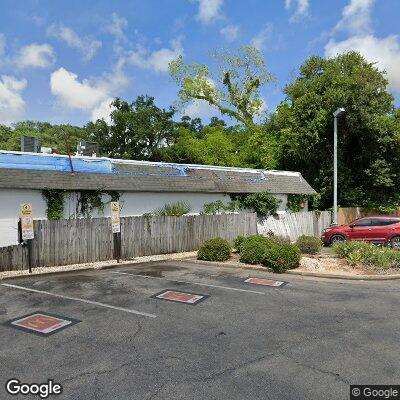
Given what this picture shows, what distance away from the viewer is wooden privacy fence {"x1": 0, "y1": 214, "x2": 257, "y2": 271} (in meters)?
14.2

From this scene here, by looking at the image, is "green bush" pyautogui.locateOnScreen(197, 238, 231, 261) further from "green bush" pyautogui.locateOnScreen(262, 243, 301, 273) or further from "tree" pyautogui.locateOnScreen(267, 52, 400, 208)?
"tree" pyautogui.locateOnScreen(267, 52, 400, 208)

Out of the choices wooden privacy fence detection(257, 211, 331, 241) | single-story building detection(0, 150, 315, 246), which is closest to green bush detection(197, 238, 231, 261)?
single-story building detection(0, 150, 315, 246)

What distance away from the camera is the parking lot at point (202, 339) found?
218 inches

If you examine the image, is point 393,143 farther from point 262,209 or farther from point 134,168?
point 134,168

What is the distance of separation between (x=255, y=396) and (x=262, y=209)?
18.0 metres

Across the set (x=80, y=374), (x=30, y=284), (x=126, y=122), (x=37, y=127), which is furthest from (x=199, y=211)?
(x=37, y=127)

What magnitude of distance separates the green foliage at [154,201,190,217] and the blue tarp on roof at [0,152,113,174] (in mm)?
3157

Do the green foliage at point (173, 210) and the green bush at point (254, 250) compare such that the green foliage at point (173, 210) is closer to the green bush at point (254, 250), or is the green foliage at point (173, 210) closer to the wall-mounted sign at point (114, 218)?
the wall-mounted sign at point (114, 218)

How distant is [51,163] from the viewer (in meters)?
17.5

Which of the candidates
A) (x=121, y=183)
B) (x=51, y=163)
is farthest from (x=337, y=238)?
(x=51, y=163)

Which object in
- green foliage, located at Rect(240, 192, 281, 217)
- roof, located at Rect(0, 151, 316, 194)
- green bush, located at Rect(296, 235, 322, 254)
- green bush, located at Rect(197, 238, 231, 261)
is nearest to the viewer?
green bush, located at Rect(197, 238, 231, 261)

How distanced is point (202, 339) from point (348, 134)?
87.0 feet

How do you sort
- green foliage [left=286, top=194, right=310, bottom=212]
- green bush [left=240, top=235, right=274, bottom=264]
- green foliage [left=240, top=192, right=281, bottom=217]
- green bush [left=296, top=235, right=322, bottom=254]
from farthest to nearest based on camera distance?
green foliage [left=286, top=194, right=310, bottom=212] → green foliage [left=240, top=192, right=281, bottom=217] → green bush [left=296, top=235, right=322, bottom=254] → green bush [left=240, top=235, right=274, bottom=264]

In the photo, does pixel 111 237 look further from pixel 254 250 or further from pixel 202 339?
pixel 202 339
